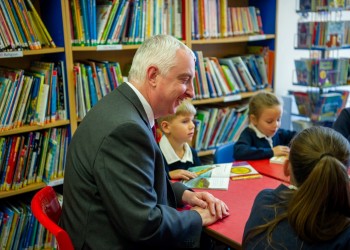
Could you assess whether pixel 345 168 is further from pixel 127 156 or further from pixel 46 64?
pixel 46 64

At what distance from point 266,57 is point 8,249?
2577 millimetres

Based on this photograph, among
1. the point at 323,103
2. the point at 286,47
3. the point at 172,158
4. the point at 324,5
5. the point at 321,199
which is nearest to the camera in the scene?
the point at 321,199

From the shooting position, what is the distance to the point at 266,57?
3.56 meters

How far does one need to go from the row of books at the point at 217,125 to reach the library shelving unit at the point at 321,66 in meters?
0.55

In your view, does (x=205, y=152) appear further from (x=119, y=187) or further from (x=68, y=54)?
(x=119, y=187)

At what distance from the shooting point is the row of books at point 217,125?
3229 millimetres

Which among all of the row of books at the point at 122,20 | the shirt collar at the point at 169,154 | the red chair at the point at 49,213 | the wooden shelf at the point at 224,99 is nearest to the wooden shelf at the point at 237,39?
the row of books at the point at 122,20

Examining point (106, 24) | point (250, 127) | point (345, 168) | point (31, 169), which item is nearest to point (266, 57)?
point (250, 127)

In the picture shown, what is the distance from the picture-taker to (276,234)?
1.23 metres

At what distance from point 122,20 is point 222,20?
3.09 ft

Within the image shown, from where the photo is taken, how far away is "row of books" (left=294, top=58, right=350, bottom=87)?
3.29 meters

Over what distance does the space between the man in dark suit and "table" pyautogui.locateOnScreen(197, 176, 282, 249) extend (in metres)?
0.04

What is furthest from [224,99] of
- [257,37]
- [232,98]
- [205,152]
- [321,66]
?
[321,66]

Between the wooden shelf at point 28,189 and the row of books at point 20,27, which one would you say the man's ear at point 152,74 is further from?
the wooden shelf at point 28,189
